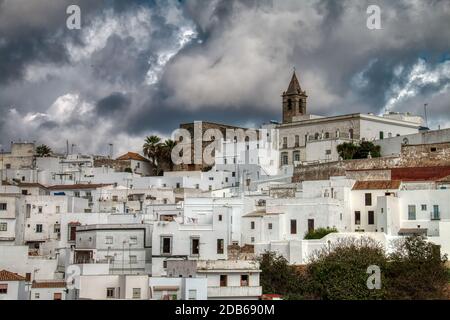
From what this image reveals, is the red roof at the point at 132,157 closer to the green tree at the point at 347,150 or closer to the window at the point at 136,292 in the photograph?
the green tree at the point at 347,150

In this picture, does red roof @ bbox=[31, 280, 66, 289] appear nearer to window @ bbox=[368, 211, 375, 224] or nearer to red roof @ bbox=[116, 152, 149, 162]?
window @ bbox=[368, 211, 375, 224]

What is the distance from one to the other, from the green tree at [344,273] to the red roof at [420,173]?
10.1m

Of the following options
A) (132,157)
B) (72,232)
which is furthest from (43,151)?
(72,232)

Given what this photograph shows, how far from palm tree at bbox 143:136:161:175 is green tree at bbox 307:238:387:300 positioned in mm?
32140

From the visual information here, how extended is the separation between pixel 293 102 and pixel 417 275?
132 feet

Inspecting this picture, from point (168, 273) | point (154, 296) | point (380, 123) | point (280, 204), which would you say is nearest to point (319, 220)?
point (280, 204)

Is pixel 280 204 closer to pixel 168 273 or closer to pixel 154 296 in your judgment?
pixel 168 273

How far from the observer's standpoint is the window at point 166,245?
139 ft

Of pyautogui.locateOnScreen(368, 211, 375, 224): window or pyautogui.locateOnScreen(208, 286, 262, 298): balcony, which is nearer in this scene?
pyautogui.locateOnScreen(208, 286, 262, 298): balcony

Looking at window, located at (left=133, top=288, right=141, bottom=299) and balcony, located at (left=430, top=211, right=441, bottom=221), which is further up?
balcony, located at (left=430, top=211, right=441, bottom=221)

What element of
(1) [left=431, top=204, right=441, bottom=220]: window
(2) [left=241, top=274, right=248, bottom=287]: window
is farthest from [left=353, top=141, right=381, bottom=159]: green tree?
(2) [left=241, top=274, right=248, bottom=287]: window

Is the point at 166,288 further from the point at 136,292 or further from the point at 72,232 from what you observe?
the point at 72,232

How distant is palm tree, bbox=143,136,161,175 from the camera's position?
7256 cm

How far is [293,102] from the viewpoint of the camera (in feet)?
259
